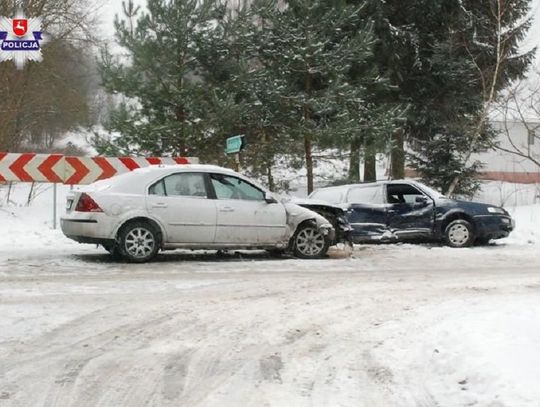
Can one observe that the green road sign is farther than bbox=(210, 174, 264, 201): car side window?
Yes

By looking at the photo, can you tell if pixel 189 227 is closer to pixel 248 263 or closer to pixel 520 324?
pixel 248 263

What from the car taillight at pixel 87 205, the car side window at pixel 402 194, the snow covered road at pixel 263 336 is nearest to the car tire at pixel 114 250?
the snow covered road at pixel 263 336

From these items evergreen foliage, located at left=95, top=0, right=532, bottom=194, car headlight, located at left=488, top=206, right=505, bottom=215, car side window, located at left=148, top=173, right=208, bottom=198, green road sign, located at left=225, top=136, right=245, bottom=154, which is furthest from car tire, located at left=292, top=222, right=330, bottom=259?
evergreen foliage, located at left=95, top=0, right=532, bottom=194

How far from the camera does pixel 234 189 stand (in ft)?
34.6

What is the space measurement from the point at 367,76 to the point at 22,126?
12.2 m

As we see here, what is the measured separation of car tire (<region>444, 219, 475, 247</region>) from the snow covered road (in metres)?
3.73

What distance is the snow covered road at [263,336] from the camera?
425 cm

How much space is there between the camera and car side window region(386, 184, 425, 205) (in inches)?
531

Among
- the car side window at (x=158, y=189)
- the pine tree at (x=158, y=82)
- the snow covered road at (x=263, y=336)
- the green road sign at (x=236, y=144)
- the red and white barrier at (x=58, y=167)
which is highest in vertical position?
the pine tree at (x=158, y=82)

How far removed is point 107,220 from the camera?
9.60 metres

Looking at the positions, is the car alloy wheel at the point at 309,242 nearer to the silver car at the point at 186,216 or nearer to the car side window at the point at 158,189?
the silver car at the point at 186,216

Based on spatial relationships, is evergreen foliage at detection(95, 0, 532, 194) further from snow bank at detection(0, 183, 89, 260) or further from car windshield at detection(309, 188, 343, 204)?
car windshield at detection(309, 188, 343, 204)

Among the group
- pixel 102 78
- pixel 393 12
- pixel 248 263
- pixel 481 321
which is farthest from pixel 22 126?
pixel 481 321

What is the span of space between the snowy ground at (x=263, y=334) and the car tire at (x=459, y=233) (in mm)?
3278
